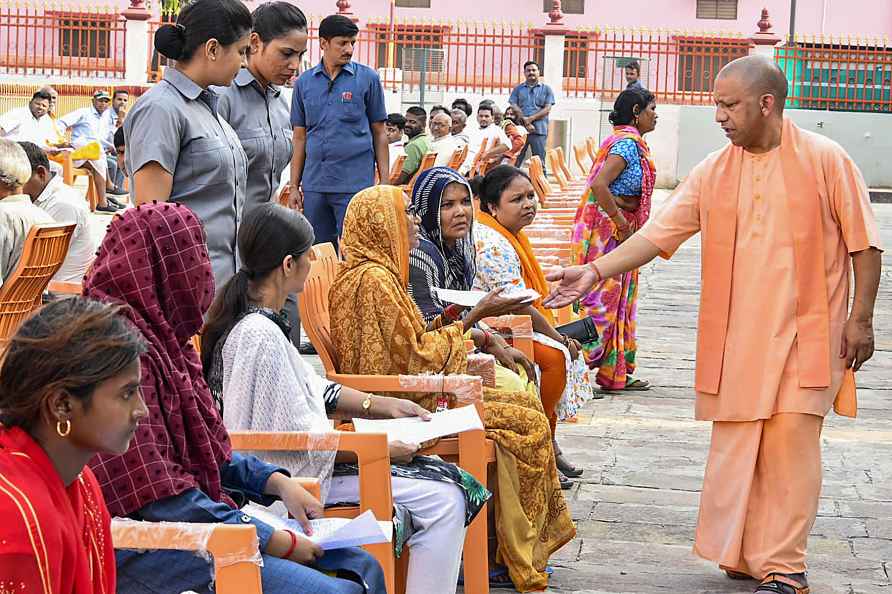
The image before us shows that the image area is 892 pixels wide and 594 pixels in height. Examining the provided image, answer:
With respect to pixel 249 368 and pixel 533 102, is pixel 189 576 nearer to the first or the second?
pixel 249 368

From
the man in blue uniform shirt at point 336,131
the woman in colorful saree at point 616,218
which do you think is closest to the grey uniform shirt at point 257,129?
the man in blue uniform shirt at point 336,131

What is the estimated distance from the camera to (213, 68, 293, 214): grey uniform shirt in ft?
16.9

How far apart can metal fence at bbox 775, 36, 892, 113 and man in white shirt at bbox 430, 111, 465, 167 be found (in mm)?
13243

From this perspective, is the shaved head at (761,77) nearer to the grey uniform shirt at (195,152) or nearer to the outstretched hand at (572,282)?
the outstretched hand at (572,282)

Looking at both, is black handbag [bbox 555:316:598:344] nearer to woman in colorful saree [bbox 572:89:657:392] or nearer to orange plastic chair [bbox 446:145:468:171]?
woman in colorful saree [bbox 572:89:657:392]

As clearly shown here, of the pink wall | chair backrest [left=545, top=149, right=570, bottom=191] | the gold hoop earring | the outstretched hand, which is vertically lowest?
chair backrest [left=545, top=149, right=570, bottom=191]

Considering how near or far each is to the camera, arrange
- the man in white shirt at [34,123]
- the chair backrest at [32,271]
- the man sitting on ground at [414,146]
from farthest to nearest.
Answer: the man in white shirt at [34,123] < the man sitting on ground at [414,146] < the chair backrest at [32,271]

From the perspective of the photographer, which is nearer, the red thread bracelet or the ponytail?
the red thread bracelet

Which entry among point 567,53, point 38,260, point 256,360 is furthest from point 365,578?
point 567,53

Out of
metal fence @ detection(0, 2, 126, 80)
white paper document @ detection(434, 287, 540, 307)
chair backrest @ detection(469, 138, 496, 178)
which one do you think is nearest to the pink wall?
metal fence @ detection(0, 2, 126, 80)

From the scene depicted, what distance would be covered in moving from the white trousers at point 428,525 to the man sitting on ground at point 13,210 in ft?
10.1

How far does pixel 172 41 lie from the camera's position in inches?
170

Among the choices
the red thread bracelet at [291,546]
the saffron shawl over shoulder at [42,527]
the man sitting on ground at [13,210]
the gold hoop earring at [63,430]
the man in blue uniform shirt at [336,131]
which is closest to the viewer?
the saffron shawl over shoulder at [42,527]

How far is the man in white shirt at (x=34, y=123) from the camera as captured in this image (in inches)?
685
